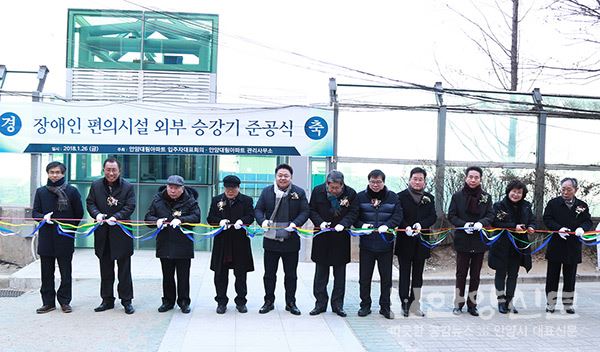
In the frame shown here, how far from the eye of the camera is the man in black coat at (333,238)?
6.02 m

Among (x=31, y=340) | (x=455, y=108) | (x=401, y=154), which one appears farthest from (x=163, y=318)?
(x=455, y=108)

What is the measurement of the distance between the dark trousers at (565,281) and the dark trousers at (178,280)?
14.2 feet

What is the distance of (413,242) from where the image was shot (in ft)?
20.0

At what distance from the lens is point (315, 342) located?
5070 millimetres

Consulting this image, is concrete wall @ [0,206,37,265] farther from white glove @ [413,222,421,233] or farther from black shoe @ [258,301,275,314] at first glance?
white glove @ [413,222,421,233]

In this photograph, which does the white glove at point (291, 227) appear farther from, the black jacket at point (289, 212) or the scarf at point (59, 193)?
the scarf at point (59, 193)

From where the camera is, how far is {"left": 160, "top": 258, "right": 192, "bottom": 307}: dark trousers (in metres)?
6.01

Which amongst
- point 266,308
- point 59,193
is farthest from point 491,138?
point 59,193

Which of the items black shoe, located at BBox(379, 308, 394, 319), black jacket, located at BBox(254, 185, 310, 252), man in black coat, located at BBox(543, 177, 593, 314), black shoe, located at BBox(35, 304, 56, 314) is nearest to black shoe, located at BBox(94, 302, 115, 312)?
black shoe, located at BBox(35, 304, 56, 314)

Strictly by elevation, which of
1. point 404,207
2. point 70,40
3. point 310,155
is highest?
point 70,40

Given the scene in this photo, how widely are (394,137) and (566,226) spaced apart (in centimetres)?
376

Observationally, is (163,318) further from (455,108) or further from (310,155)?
(455,108)

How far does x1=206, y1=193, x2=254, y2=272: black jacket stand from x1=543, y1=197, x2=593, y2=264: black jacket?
3.62m

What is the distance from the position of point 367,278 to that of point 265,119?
12.5 feet
